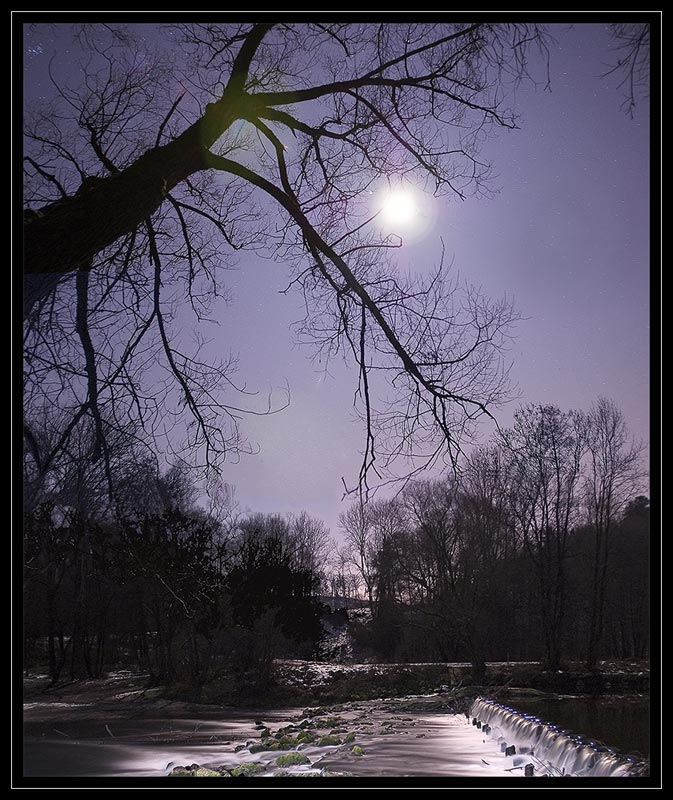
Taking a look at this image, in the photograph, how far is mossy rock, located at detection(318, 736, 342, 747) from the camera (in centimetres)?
398

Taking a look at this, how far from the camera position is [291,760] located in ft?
10.5

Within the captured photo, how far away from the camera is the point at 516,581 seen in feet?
25.7

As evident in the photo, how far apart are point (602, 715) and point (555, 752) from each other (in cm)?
353

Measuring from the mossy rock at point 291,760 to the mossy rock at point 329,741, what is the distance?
0.70 metres

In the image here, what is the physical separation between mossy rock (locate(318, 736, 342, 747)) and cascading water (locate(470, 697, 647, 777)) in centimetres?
94

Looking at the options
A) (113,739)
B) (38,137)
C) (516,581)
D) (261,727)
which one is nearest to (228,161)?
(38,137)

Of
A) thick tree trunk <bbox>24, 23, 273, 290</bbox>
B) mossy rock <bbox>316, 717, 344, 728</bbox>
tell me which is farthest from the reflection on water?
thick tree trunk <bbox>24, 23, 273, 290</bbox>

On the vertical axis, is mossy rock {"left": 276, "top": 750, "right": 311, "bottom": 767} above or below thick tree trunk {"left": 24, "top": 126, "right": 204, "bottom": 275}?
below

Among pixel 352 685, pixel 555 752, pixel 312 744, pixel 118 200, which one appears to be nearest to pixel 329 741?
pixel 312 744

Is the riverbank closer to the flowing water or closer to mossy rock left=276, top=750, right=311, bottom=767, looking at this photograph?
the flowing water

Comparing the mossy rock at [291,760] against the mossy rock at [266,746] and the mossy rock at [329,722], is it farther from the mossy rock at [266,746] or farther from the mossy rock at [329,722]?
the mossy rock at [329,722]

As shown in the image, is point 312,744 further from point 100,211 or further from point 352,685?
point 100,211
